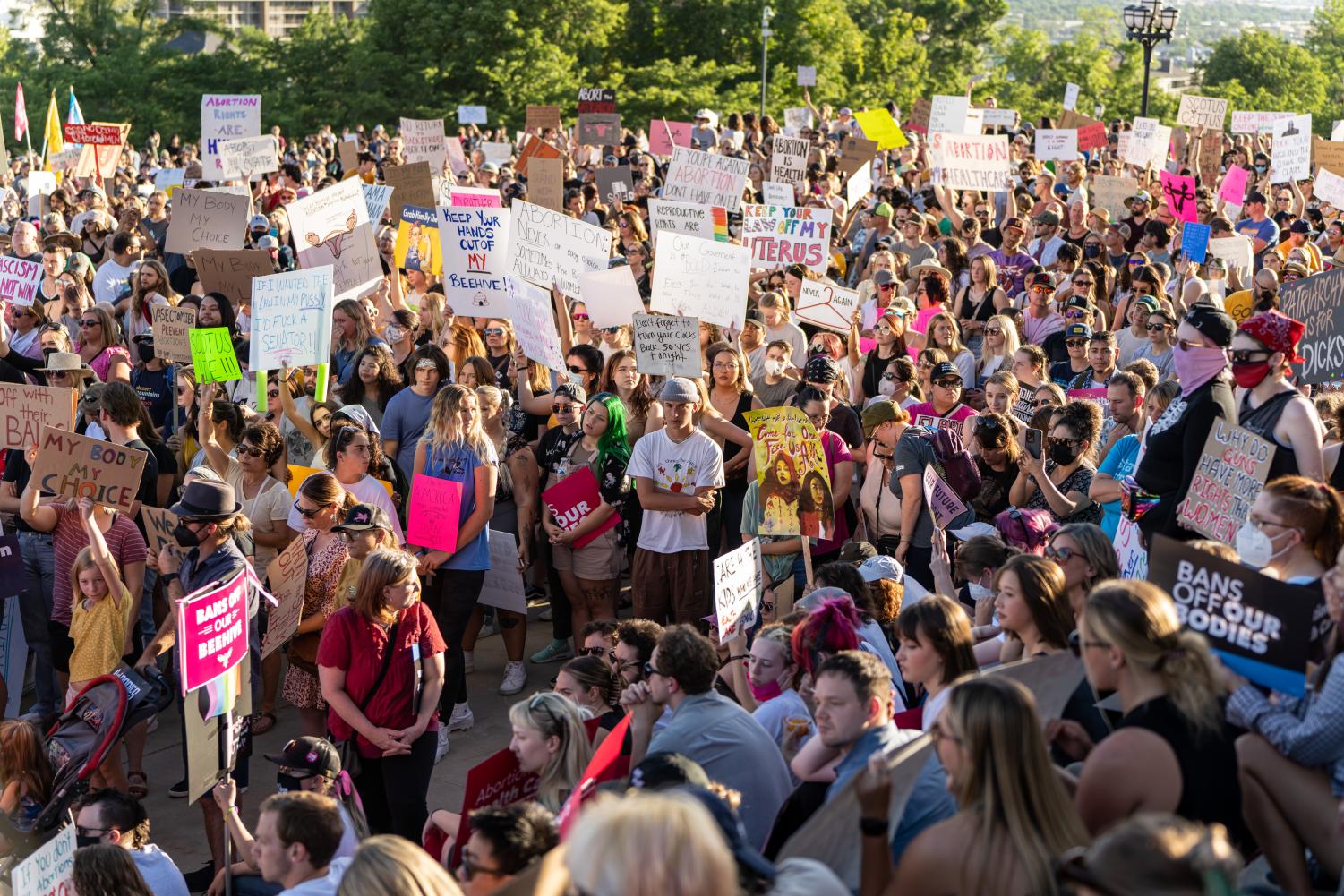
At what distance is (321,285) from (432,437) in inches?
80.5

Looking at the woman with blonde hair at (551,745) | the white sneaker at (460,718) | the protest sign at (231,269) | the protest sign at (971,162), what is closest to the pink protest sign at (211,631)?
the woman with blonde hair at (551,745)

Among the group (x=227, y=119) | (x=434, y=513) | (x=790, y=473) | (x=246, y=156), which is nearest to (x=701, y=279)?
(x=790, y=473)

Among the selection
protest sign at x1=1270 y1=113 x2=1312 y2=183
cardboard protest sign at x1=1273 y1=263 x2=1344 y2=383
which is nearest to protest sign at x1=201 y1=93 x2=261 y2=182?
protest sign at x1=1270 y1=113 x2=1312 y2=183

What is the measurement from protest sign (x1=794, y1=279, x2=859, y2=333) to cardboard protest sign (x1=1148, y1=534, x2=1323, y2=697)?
21.5ft

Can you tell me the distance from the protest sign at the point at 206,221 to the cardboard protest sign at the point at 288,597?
734 centimetres

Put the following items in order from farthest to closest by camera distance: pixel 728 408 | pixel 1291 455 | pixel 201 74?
pixel 201 74 → pixel 728 408 → pixel 1291 455

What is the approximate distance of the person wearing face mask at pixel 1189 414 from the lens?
19.2 ft

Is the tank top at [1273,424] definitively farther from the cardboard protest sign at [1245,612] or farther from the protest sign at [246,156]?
the protest sign at [246,156]

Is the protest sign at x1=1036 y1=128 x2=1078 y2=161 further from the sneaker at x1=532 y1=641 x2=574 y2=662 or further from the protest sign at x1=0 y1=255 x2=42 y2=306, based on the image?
the sneaker at x1=532 y1=641 x2=574 y2=662

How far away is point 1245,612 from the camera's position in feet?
13.5

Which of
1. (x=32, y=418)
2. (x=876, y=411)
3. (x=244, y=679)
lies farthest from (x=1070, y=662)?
(x=32, y=418)

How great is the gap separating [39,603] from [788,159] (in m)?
10.3

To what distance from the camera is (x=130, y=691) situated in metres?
6.32

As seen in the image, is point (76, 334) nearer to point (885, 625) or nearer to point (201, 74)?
point (885, 625)
